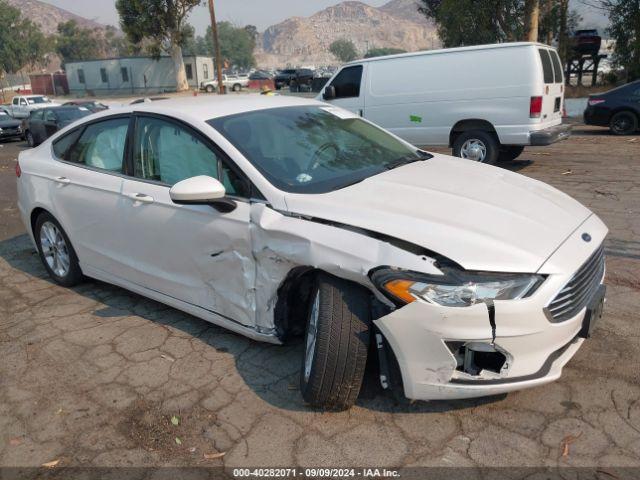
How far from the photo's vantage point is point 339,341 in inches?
105

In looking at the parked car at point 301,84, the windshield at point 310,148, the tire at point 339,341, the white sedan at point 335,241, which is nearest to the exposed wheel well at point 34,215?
the white sedan at point 335,241

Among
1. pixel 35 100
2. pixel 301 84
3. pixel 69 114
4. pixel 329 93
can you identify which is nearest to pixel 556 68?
pixel 329 93

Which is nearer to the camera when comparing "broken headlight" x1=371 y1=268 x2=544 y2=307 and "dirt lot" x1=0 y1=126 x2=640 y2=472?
"broken headlight" x1=371 y1=268 x2=544 y2=307

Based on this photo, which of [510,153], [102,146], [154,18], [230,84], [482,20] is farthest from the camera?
[230,84]

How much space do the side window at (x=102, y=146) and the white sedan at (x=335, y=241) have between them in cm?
1

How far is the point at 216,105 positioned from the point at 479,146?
20.5ft

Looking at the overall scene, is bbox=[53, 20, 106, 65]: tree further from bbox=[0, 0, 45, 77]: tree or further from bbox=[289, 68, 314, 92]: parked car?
bbox=[289, 68, 314, 92]: parked car

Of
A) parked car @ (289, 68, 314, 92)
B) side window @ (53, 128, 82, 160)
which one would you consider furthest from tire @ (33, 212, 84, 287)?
parked car @ (289, 68, 314, 92)

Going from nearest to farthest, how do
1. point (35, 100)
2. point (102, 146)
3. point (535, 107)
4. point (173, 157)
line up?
point (173, 157)
point (102, 146)
point (535, 107)
point (35, 100)

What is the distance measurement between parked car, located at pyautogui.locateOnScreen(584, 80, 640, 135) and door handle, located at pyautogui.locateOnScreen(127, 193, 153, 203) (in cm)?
1182

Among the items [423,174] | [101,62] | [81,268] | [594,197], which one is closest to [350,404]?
[423,174]

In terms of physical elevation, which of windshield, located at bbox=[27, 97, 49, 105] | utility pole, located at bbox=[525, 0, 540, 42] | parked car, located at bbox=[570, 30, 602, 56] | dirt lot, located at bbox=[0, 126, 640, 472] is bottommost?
dirt lot, located at bbox=[0, 126, 640, 472]

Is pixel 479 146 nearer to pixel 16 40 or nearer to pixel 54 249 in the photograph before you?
pixel 54 249

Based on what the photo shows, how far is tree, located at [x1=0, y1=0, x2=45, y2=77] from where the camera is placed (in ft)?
232
